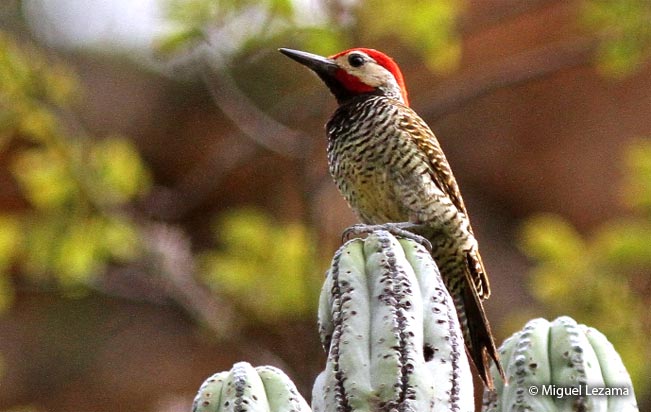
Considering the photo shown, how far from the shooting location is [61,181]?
241 inches

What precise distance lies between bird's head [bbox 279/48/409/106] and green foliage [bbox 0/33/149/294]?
204 cm

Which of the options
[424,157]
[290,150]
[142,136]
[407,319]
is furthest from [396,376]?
[142,136]

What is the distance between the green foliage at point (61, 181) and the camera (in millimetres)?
5977

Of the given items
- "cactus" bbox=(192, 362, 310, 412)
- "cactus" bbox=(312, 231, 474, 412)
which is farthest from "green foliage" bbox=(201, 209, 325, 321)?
"cactus" bbox=(192, 362, 310, 412)

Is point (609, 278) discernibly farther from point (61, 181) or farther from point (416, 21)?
point (61, 181)

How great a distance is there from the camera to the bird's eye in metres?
4.39

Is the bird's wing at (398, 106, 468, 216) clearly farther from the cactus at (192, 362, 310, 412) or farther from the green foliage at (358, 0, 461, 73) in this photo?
the green foliage at (358, 0, 461, 73)

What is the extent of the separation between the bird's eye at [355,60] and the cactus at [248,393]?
223cm

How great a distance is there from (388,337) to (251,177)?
28.0 ft

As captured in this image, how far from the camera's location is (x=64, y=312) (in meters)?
10.5

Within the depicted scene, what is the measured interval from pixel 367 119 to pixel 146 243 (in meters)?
2.37

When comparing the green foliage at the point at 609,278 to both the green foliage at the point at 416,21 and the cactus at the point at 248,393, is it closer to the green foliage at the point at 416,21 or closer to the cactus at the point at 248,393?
the green foliage at the point at 416,21

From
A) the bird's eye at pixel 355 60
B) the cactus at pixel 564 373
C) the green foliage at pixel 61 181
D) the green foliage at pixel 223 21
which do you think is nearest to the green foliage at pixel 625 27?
the green foliage at pixel 223 21

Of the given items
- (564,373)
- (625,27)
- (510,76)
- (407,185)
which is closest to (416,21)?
(510,76)
